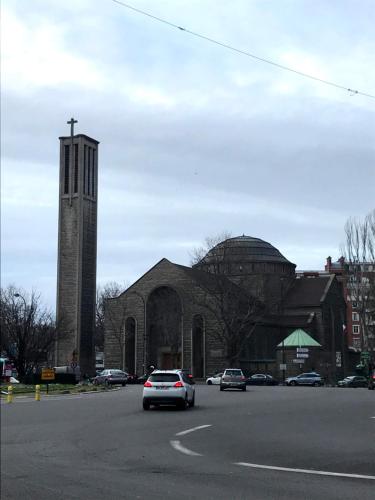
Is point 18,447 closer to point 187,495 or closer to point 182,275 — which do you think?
point 187,495

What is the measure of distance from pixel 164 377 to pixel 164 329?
57573 mm

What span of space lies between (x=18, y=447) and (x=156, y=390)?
42.1 ft

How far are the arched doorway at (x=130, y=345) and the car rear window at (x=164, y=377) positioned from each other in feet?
195

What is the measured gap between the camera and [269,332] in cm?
8962

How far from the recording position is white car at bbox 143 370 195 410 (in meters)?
26.6

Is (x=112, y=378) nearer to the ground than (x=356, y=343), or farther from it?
nearer to the ground

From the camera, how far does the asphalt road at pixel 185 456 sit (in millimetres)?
9859

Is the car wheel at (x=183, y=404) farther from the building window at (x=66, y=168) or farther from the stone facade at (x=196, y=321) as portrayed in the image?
the building window at (x=66, y=168)

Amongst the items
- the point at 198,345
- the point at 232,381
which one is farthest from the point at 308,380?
the point at 232,381

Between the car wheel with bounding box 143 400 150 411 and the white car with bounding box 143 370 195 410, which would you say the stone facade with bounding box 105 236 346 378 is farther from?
the car wheel with bounding box 143 400 150 411

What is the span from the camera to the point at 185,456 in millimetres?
13500

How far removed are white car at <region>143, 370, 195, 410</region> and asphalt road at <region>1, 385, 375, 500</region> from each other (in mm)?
2268

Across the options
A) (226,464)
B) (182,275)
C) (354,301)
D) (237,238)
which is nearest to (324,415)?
(226,464)

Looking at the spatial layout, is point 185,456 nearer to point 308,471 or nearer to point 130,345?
point 308,471
